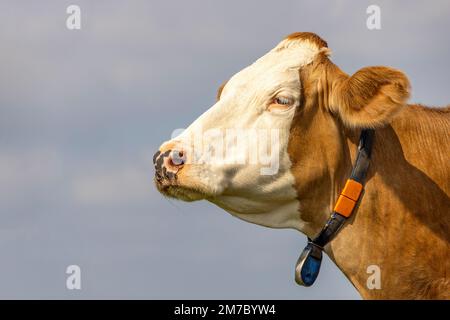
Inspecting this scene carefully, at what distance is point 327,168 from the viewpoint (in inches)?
333

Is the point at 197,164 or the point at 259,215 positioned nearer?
the point at 197,164

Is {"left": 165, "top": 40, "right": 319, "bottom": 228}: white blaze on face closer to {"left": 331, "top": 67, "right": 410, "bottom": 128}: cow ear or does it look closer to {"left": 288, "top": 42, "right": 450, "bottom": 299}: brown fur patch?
{"left": 288, "top": 42, "right": 450, "bottom": 299}: brown fur patch

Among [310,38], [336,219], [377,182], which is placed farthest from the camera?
[310,38]

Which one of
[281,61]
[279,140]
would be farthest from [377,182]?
[281,61]

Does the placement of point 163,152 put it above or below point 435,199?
above

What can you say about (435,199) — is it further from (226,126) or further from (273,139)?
(226,126)

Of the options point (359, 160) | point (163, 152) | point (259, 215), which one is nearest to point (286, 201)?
point (259, 215)

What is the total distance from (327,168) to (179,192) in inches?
68.7

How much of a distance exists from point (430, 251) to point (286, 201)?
1696mm

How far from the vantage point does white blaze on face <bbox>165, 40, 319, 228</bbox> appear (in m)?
8.02

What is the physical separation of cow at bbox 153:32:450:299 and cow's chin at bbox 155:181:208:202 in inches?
0.5

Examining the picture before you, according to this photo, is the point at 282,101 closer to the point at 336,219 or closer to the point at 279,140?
the point at 279,140

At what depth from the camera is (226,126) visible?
817 cm

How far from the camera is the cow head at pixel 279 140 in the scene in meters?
8.02
